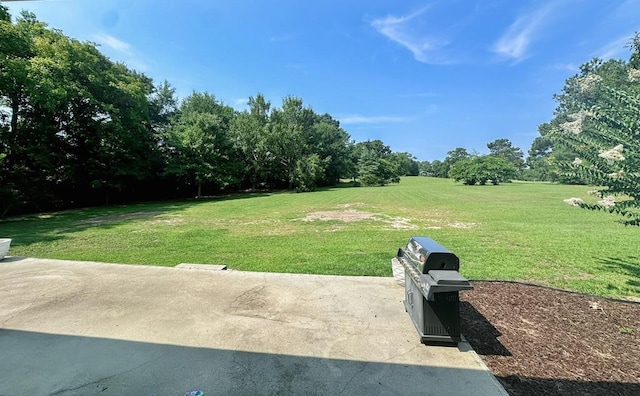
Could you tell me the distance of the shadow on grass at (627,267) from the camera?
423 centimetres

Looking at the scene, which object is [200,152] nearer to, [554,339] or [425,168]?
[554,339]

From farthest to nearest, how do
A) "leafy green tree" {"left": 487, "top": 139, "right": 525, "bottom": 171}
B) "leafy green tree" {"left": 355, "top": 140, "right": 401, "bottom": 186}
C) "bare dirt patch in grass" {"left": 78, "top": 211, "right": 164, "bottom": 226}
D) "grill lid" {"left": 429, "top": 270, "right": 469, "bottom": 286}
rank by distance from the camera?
1. "leafy green tree" {"left": 487, "top": 139, "right": 525, "bottom": 171}
2. "leafy green tree" {"left": 355, "top": 140, "right": 401, "bottom": 186}
3. "bare dirt patch in grass" {"left": 78, "top": 211, "right": 164, "bottom": 226}
4. "grill lid" {"left": 429, "top": 270, "right": 469, "bottom": 286}

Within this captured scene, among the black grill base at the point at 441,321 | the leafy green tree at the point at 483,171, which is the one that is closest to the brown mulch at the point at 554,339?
the black grill base at the point at 441,321

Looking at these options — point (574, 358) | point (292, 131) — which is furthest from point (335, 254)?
point (292, 131)

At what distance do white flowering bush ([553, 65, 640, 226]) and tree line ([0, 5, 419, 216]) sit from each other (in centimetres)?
1641

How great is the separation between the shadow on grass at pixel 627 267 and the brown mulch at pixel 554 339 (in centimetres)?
136

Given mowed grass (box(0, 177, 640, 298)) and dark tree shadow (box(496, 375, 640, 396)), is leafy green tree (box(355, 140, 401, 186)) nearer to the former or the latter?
mowed grass (box(0, 177, 640, 298))

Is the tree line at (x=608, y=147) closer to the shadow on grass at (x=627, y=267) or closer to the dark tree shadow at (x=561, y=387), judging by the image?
the shadow on grass at (x=627, y=267)

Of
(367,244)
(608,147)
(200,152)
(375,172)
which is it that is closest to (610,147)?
(608,147)

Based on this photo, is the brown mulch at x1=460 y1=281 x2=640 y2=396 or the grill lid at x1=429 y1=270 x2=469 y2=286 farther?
the grill lid at x1=429 y1=270 x2=469 y2=286

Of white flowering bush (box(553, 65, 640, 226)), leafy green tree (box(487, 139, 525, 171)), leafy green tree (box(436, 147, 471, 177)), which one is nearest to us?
white flowering bush (box(553, 65, 640, 226))

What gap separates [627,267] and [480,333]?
435 centimetres

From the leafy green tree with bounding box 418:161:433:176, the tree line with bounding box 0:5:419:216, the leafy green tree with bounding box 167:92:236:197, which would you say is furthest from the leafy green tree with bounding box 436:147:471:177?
the leafy green tree with bounding box 167:92:236:197

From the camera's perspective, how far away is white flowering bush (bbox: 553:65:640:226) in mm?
2965
